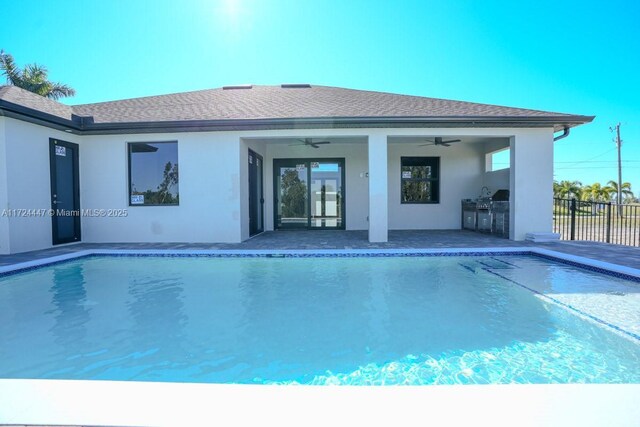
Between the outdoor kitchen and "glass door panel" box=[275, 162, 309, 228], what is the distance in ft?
17.8

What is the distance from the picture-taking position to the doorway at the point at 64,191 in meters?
7.87

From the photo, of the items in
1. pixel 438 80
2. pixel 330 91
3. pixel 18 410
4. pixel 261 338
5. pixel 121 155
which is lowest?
pixel 261 338

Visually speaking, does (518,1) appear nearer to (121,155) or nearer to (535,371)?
(535,371)

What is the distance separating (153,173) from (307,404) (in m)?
8.24

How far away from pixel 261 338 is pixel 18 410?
68.3 inches

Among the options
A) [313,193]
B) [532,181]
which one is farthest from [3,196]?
[532,181]

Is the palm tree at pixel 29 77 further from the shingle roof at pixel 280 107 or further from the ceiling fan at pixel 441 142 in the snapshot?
the ceiling fan at pixel 441 142

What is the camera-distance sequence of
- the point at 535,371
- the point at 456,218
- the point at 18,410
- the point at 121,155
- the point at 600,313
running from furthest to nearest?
the point at 456,218, the point at 121,155, the point at 600,313, the point at 535,371, the point at 18,410

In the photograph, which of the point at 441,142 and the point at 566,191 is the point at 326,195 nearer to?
the point at 441,142

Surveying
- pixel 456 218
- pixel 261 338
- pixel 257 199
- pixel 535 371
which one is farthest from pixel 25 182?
pixel 456 218

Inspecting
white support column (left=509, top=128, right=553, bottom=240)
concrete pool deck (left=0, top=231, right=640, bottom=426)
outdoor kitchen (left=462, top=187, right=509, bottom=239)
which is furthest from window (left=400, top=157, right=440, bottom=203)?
concrete pool deck (left=0, top=231, right=640, bottom=426)

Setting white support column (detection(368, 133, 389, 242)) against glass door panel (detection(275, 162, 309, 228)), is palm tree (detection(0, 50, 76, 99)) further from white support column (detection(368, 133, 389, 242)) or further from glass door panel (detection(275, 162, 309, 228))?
white support column (detection(368, 133, 389, 242))

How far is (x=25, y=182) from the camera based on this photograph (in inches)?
281

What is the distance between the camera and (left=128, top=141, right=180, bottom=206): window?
27.9ft
